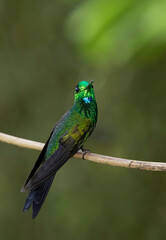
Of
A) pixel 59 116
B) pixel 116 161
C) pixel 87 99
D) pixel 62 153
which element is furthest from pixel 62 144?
pixel 59 116

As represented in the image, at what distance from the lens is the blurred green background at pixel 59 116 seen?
3877mm

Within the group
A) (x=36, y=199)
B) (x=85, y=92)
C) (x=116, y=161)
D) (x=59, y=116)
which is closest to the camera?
(x=116, y=161)

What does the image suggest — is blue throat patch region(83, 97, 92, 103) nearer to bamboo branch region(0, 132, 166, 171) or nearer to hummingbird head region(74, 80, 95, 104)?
hummingbird head region(74, 80, 95, 104)

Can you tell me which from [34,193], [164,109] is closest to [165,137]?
[164,109]

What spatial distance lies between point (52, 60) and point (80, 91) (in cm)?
→ 240

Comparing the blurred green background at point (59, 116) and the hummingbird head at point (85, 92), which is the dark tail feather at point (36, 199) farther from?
the blurred green background at point (59, 116)

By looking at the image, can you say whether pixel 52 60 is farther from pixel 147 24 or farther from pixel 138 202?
pixel 147 24

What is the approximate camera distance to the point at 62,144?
7.02ft

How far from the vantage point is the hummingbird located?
1926 mm

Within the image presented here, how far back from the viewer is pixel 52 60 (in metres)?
4.46

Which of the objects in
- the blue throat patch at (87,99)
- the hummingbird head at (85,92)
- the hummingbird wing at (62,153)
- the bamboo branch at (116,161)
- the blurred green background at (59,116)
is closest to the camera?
the bamboo branch at (116,161)

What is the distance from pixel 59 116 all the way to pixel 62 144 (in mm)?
2200

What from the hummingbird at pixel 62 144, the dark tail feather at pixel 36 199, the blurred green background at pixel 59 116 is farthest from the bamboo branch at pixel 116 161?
the blurred green background at pixel 59 116

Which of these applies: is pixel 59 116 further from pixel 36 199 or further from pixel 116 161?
pixel 116 161
